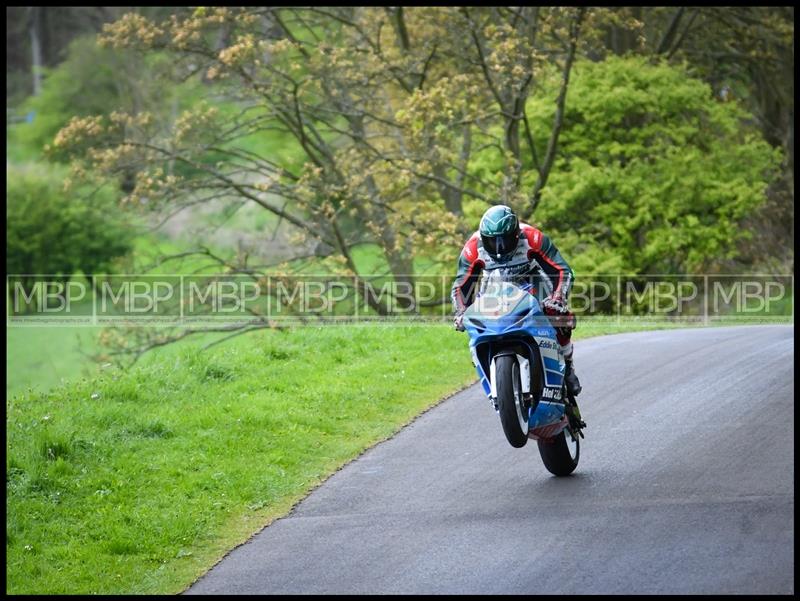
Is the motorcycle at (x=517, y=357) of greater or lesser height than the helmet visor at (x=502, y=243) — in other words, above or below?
below

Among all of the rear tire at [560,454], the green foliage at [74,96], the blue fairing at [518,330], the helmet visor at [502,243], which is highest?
the green foliage at [74,96]

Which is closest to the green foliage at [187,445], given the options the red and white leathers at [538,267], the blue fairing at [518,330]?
the blue fairing at [518,330]

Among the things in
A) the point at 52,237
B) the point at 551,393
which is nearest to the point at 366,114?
the point at 551,393

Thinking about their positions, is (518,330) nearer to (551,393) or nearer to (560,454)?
(551,393)

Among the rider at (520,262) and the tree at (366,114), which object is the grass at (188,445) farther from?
the tree at (366,114)

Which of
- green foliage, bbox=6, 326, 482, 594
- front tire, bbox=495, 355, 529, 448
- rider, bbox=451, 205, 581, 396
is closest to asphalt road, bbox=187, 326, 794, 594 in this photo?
green foliage, bbox=6, 326, 482, 594

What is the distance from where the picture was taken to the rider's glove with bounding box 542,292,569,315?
30.1 ft

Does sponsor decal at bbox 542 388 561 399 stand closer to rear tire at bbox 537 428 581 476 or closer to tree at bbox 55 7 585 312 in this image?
rear tire at bbox 537 428 581 476

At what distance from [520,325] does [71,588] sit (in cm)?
372

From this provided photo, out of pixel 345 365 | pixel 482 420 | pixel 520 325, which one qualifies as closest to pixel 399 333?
pixel 345 365

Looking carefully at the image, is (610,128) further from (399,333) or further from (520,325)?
(520,325)
